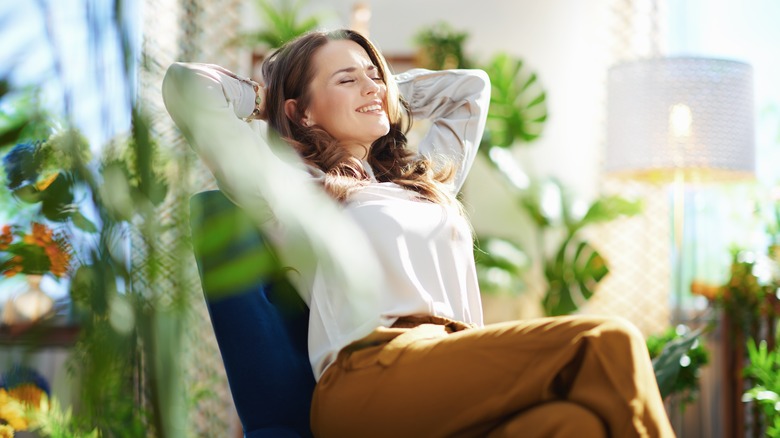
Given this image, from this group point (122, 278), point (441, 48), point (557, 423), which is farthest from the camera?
point (441, 48)

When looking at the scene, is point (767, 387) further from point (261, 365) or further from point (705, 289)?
point (261, 365)

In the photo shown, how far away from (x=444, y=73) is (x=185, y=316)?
169 cm

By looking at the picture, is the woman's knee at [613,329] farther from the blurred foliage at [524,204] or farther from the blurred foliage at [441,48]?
the blurred foliage at [441,48]

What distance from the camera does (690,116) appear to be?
343 cm

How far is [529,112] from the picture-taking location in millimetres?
4211

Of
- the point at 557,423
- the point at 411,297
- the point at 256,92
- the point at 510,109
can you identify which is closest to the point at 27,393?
the point at 557,423

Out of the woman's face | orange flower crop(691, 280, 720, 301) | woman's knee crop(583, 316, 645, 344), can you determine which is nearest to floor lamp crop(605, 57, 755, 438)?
orange flower crop(691, 280, 720, 301)

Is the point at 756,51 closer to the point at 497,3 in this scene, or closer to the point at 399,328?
the point at 497,3

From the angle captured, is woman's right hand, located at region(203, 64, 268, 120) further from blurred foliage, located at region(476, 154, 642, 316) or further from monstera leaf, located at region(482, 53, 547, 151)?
monstera leaf, located at region(482, 53, 547, 151)

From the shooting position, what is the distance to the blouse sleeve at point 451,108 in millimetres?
1816

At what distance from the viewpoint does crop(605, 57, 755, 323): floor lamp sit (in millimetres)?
3412

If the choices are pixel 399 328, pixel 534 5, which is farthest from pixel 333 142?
pixel 534 5

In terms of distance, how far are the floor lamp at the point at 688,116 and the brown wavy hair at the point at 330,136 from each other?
1925 millimetres

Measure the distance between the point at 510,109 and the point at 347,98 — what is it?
8.42ft
